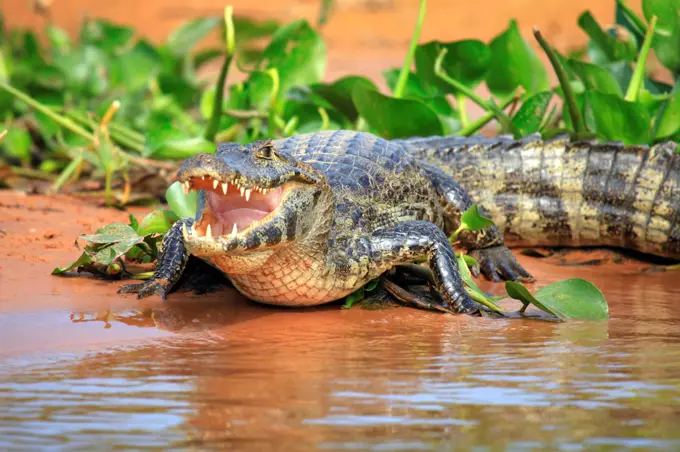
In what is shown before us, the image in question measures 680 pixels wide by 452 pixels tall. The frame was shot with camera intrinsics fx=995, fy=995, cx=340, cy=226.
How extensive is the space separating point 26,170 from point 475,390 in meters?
4.85

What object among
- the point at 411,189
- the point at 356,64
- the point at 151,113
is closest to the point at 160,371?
the point at 411,189

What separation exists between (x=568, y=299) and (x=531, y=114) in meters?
1.96

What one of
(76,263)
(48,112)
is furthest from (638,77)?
(48,112)

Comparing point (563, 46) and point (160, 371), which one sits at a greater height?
point (563, 46)

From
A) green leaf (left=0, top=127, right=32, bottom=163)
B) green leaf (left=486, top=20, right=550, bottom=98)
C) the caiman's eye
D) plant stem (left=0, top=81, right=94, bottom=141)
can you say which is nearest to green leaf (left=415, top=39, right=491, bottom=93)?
green leaf (left=486, top=20, right=550, bottom=98)

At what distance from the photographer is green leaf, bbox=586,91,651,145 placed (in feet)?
16.4

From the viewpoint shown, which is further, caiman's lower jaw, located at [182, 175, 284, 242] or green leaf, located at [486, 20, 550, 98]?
green leaf, located at [486, 20, 550, 98]

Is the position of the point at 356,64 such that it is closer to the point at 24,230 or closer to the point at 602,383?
the point at 24,230

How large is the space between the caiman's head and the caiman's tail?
1.57m

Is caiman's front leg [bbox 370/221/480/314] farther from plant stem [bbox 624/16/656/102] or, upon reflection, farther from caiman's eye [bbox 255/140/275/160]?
plant stem [bbox 624/16/656/102]

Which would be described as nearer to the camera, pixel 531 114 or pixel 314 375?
pixel 314 375

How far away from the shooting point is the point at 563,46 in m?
13.0

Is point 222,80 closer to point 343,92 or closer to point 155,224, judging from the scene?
point 343,92

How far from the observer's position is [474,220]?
13.4 feet
